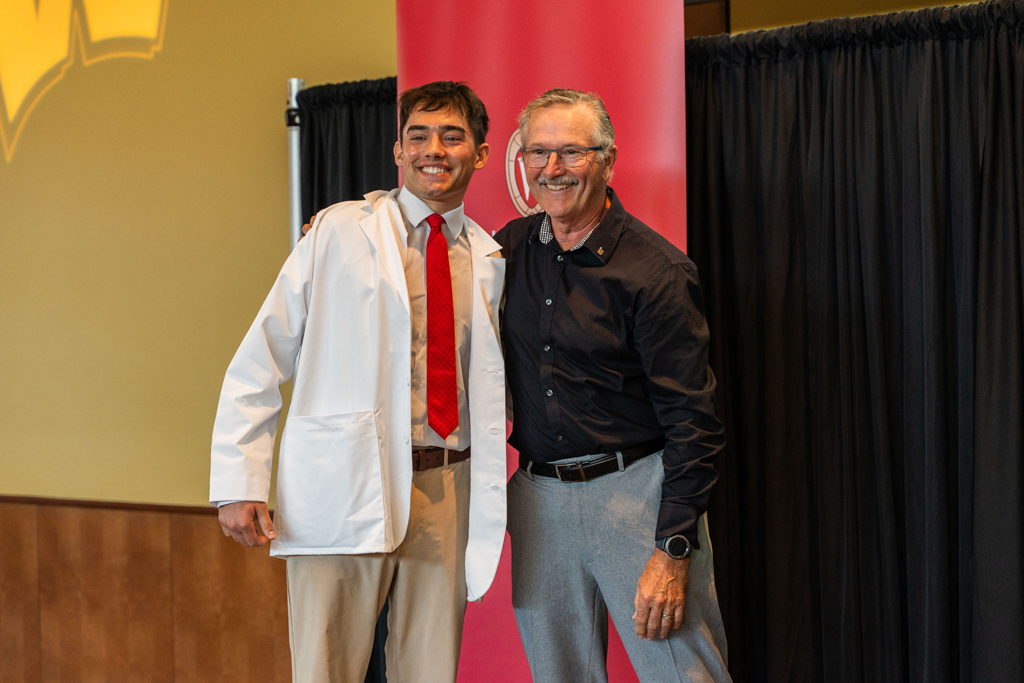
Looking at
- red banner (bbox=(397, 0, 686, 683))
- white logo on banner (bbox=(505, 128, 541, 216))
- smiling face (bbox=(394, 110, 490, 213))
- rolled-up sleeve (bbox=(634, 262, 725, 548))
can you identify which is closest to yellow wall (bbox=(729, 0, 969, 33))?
red banner (bbox=(397, 0, 686, 683))

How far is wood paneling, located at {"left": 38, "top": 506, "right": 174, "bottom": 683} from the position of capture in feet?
10.5

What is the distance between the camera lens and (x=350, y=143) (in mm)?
2980

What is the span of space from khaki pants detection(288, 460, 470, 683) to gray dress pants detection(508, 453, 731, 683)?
0.49 ft

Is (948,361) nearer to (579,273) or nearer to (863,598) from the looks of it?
(863,598)

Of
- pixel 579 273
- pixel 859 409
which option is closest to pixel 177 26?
pixel 579 273

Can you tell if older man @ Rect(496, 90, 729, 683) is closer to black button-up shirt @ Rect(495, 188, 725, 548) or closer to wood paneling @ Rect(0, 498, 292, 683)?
black button-up shirt @ Rect(495, 188, 725, 548)

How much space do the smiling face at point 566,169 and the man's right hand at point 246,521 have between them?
881 mm

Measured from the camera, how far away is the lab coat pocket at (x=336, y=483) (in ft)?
5.47

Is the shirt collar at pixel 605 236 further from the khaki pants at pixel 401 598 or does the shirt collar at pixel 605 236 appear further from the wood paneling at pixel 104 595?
the wood paneling at pixel 104 595

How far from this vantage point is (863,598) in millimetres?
2391

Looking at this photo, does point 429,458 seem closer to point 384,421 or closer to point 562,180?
point 384,421

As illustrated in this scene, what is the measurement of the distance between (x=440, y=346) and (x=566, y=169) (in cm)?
47

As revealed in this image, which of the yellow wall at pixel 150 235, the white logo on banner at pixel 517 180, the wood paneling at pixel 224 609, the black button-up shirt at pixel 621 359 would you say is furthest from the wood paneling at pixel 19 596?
the black button-up shirt at pixel 621 359

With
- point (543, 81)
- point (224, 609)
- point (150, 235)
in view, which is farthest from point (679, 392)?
point (150, 235)
